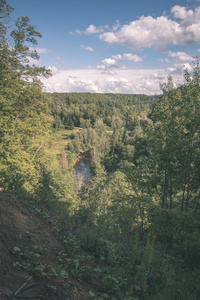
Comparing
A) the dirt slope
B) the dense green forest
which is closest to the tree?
the dense green forest

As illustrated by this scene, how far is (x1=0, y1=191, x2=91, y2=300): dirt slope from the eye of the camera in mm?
2598

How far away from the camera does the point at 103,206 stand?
1362 cm

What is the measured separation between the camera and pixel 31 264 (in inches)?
126

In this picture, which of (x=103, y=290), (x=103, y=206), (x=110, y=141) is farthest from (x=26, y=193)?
(x=110, y=141)

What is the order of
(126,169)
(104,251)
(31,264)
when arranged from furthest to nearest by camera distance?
(126,169)
(104,251)
(31,264)

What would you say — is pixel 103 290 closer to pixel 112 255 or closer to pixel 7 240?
pixel 112 255

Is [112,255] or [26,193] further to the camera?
[26,193]

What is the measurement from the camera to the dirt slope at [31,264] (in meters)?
2.60

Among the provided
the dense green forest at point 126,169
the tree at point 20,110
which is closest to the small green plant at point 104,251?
the dense green forest at point 126,169

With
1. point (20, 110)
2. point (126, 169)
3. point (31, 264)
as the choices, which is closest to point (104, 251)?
point (31, 264)

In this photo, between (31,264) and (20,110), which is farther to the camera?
(20,110)

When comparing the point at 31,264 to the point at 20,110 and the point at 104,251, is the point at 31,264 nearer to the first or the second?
the point at 104,251

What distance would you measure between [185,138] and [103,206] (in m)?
7.74

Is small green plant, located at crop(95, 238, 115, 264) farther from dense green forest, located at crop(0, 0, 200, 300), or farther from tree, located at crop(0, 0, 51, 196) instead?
tree, located at crop(0, 0, 51, 196)
